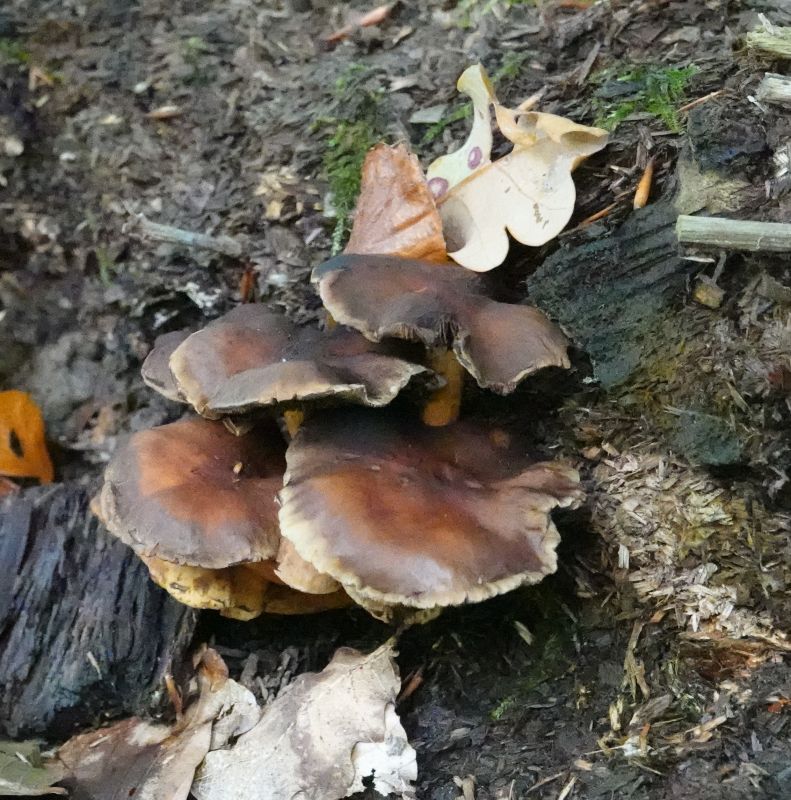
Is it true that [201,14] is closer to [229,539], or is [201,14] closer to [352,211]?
[352,211]

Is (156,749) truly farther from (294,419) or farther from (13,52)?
(13,52)

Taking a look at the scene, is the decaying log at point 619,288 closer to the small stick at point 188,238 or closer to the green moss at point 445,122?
the green moss at point 445,122

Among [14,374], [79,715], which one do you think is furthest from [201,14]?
[79,715]

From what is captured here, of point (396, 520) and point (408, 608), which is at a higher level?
point (396, 520)

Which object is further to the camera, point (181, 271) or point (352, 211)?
point (181, 271)

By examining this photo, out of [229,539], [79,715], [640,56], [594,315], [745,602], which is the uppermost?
[640,56]

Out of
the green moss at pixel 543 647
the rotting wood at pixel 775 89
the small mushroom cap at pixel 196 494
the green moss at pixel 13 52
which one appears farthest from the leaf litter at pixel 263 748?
the green moss at pixel 13 52

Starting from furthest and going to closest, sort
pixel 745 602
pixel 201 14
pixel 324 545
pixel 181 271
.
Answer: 1. pixel 201 14
2. pixel 181 271
3. pixel 745 602
4. pixel 324 545

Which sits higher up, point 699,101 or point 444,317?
point 699,101

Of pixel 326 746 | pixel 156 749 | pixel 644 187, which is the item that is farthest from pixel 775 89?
pixel 156 749
